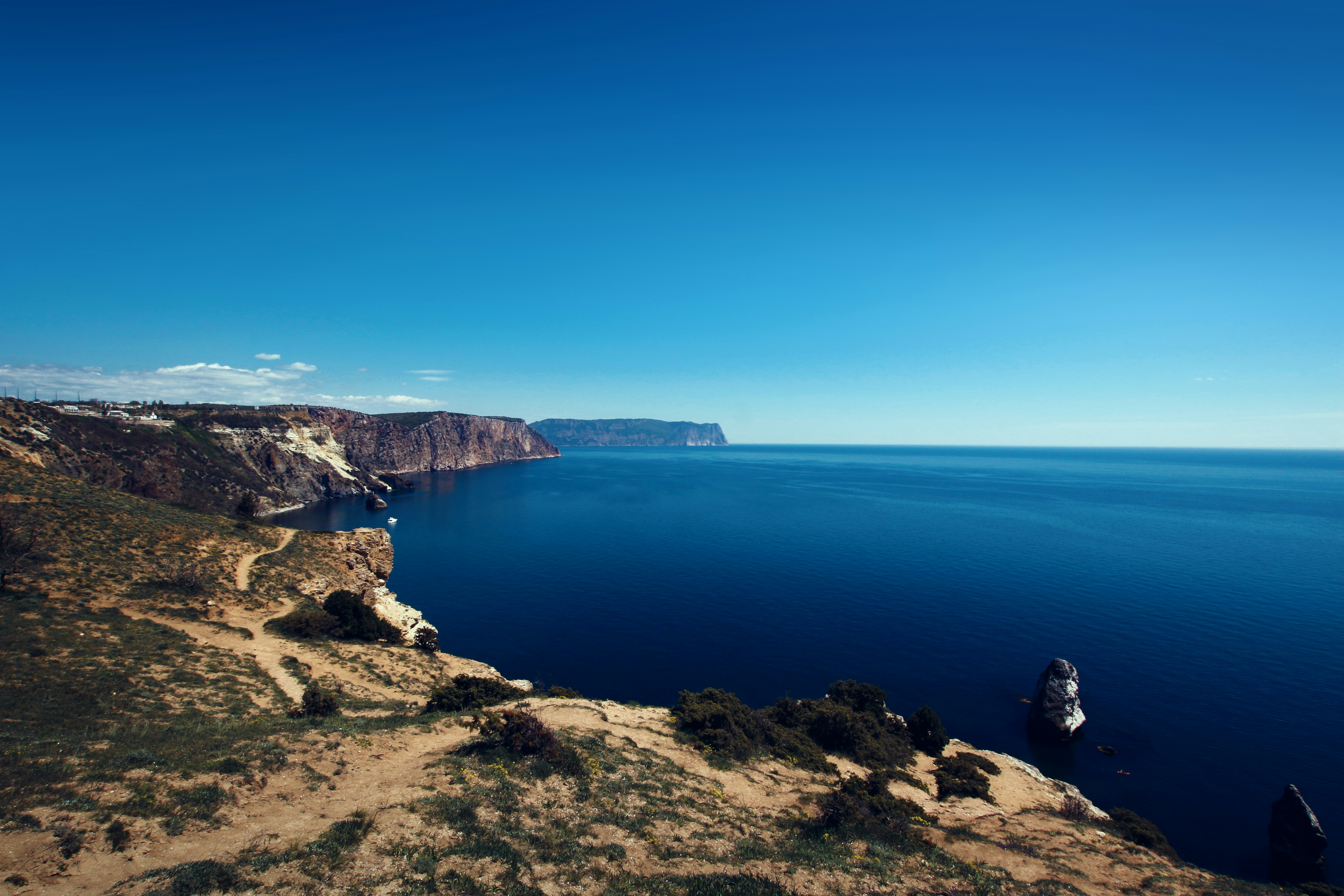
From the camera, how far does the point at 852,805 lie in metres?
21.9

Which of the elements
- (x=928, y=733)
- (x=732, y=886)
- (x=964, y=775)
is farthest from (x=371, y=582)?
(x=964, y=775)

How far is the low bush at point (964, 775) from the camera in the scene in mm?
28203

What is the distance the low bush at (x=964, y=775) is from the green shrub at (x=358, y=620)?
39626 mm

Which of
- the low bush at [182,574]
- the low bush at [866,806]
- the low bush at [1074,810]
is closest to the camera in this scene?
the low bush at [866,806]

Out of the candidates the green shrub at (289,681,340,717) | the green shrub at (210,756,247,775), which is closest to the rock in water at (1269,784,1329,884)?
the green shrub at (210,756,247,775)

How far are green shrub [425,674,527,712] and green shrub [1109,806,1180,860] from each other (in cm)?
3289

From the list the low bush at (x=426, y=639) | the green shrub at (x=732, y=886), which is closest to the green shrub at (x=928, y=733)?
the green shrub at (x=732, y=886)

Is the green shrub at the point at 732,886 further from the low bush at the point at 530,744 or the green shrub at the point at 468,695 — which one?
the green shrub at the point at 468,695

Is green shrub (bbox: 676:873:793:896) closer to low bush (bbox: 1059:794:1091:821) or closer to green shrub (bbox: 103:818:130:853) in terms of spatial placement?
green shrub (bbox: 103:818:130:853)

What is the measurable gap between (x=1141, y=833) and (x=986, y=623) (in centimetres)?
3121

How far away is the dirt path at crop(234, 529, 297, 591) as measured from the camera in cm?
4253

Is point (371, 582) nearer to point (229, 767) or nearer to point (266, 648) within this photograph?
point (266, 648)

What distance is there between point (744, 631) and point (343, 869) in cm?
4310

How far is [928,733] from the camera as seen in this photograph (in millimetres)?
33750
